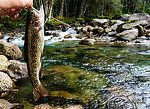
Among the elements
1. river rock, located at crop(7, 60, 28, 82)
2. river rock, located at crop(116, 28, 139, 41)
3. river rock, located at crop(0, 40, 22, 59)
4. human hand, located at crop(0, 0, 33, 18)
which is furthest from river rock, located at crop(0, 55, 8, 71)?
river rock, located at crop(116, 28, 139, 41)

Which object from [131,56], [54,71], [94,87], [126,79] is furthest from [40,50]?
[131,56]

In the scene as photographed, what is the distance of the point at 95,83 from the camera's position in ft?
28.4

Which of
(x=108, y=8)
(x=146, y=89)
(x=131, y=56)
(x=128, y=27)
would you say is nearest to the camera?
(x=146, y=89)

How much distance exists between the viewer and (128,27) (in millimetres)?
23281

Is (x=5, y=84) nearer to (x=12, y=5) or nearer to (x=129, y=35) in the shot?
(x=12, y=5)

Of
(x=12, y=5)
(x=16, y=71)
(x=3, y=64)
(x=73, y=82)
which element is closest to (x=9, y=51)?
(x=3, y=64)

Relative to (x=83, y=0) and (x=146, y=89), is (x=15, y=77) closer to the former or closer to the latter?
(x=146, y=89)

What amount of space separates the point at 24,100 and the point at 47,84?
1.49 m

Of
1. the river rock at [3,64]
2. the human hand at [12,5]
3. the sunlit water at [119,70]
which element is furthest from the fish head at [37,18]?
the river rock at [3,64]

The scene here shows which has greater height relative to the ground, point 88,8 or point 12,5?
point 12,5

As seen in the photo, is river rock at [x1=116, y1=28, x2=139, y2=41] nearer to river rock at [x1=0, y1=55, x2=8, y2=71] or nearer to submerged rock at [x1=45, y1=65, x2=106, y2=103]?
submerged rock at [x1=45, y1=65, x2=106, y2=103]

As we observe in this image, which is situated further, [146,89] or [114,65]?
[114,65]

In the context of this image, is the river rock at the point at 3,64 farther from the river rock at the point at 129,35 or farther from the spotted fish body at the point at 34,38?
→ the river rock at the point at 129,35

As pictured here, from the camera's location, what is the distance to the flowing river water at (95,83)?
696cm
